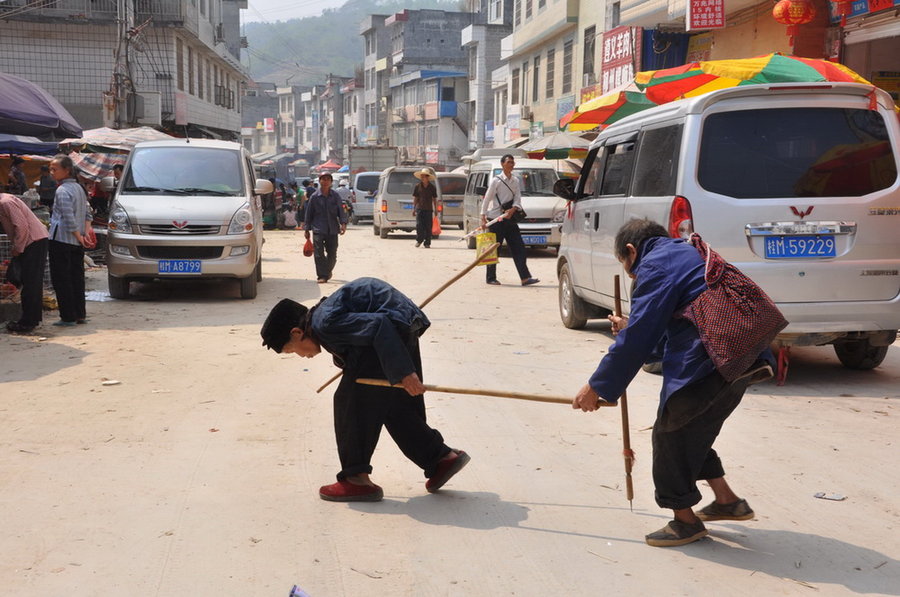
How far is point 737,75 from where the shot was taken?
1152 cm

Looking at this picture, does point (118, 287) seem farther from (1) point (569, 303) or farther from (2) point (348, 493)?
(2) point (348, 493)

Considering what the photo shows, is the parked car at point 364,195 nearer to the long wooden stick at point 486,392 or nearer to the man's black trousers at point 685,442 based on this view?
the long wooden stick at point 486,392

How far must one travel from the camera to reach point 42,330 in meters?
10.2

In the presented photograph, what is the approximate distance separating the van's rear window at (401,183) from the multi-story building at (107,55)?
7.81 meters

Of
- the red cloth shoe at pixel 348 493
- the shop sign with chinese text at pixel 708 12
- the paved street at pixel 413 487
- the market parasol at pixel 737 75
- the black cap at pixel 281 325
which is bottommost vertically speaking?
the paved street at pixel 413 487

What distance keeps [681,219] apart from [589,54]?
82.9ft

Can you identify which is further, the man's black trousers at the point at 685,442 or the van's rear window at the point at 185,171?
the van's rear window at the point at 185,171

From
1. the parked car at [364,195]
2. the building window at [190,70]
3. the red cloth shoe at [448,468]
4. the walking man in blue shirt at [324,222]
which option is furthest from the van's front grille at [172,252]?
the building window at [190,70]

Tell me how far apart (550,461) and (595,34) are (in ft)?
88.2

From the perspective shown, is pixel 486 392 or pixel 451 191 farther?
pixel 451 191

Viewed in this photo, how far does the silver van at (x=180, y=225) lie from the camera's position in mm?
12320

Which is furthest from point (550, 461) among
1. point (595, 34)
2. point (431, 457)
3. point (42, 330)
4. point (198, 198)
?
point (595, 34)

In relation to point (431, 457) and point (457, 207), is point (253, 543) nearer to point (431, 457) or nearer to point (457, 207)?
point (431, 457)

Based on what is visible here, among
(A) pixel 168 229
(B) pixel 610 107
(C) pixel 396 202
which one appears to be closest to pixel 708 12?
(B) pixel 610 107
